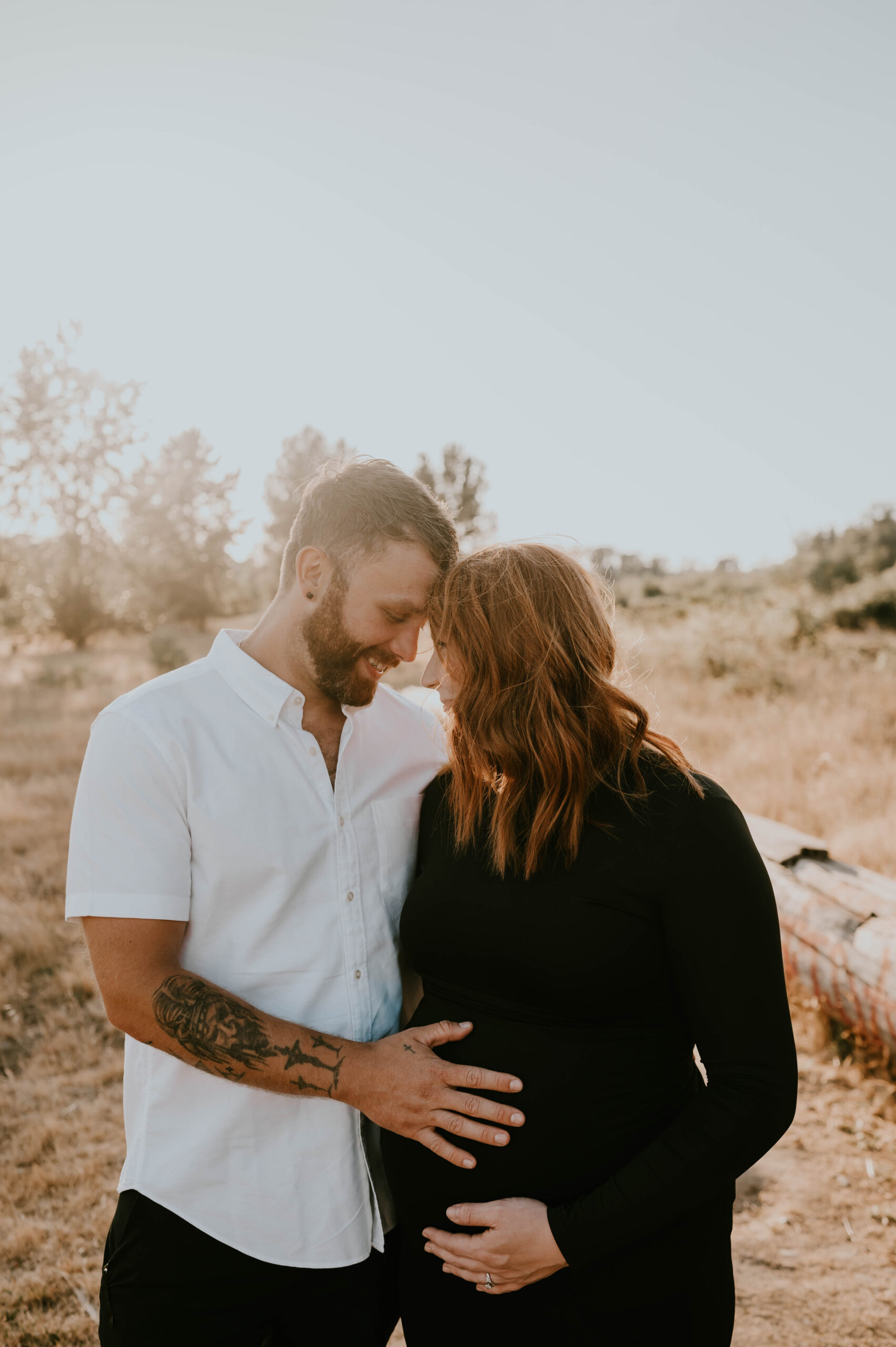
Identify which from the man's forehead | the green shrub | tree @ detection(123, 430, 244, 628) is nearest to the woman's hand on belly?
the man's forehead

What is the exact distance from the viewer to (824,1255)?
9.70 feet

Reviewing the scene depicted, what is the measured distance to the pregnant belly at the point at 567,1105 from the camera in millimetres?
1621

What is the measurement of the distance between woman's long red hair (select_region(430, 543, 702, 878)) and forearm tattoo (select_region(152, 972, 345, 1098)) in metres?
0.59

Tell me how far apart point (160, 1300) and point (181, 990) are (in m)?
0.72

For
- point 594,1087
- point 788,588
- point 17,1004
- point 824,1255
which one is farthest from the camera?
point 788,588

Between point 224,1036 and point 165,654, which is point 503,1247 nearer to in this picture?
point 224,1036

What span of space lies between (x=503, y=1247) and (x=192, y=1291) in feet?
2.39

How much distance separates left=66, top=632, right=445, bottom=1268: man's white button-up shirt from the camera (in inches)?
64.8

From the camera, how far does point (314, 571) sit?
6.79ft

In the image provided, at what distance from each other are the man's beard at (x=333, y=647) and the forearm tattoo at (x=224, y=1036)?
776 mm

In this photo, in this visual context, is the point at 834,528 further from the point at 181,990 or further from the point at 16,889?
the point at 181,990

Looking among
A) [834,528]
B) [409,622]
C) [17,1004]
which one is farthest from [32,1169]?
[834,528]

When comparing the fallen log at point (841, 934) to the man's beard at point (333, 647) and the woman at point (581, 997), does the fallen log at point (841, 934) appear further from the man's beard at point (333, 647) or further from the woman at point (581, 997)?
the man's beard at point (333, 647)

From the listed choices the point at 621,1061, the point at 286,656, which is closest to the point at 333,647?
the point at 286,656
